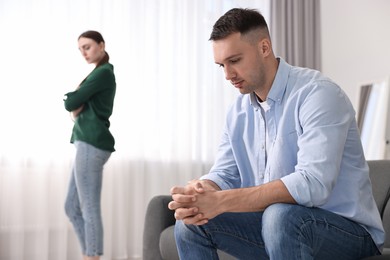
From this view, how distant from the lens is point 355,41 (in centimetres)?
468

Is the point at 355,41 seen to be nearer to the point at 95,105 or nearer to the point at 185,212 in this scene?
the point at 95,105

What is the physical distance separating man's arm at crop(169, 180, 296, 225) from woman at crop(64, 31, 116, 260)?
1.59 m

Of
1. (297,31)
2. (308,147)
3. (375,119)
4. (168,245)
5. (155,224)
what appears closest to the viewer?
(308,147)

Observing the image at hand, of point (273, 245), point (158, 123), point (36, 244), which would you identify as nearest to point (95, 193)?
point (36, 244)

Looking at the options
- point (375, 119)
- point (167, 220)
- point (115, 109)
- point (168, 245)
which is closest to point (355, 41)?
point (375, 119)

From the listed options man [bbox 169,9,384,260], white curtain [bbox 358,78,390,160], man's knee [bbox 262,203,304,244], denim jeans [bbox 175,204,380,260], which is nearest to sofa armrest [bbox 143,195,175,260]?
man [bbox 169,9,384,260]

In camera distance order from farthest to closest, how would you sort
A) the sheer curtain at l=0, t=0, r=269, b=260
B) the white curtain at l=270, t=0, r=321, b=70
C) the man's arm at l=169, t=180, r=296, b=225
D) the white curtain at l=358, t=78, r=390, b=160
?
the white curtain at l=270, t=0, r=321, b=70, the white curtain at l=358, t=78, r=390, b=160, the sheer curtain at l=0, t=0, r=269, b=260, the man's arm at l=169, t=180, r=296, b=225

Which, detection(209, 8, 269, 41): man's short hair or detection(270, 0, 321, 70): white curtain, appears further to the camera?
detection(270, 0, 321, 70): white curtain

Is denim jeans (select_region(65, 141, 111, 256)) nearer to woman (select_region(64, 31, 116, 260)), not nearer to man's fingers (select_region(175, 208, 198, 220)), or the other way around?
woman (select_region(64, 31, 116, 260))

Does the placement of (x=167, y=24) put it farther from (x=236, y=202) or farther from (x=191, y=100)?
(x=236, y=202)

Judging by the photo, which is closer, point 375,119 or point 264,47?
point 264,47

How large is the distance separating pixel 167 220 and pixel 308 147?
1.33 m

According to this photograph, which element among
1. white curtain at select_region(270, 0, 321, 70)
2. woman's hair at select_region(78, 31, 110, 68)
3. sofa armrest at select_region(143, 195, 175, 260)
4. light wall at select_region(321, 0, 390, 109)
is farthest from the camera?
white curtain at select_region(270, 0, 321, 70)

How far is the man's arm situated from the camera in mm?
1447
